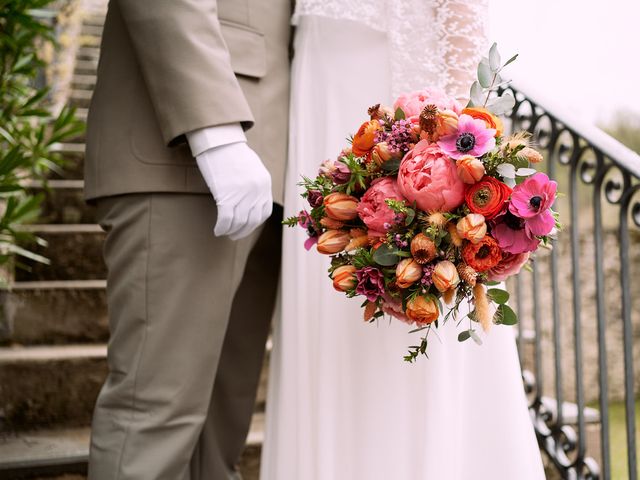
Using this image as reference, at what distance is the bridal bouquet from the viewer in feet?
2.79

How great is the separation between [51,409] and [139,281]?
109 cm

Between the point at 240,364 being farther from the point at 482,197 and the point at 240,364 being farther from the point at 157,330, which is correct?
the point at 482,197

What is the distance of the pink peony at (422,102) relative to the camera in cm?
94

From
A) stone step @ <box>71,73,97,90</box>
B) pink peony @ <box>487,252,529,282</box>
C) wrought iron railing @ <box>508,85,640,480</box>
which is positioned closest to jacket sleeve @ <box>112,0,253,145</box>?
pink peony @ <box>487,252,529,282</box>

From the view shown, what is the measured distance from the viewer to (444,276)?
2.73 ft

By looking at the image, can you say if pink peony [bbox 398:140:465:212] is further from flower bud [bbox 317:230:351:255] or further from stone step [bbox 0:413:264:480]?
stone step [bbox 0:413:264:480]

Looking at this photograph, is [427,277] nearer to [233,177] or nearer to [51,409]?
[233,177]

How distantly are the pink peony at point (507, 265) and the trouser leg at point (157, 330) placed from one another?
1.55ft

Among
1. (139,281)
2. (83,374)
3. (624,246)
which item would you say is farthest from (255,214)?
(83,374)

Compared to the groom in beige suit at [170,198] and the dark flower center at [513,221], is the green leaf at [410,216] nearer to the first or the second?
the dark flower center at [513,221]

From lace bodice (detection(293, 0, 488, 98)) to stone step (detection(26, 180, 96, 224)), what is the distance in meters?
1.90

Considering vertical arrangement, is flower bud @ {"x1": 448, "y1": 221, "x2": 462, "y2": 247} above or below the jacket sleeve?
below

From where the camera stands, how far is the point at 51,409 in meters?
1.92

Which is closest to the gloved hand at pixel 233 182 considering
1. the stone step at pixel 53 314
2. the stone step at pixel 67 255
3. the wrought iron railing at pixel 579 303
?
the wrought iron railing at pixel 579 303
